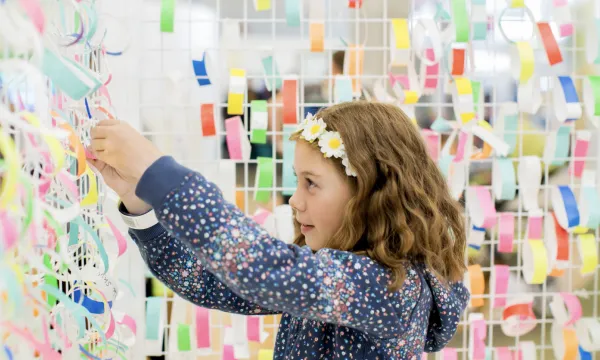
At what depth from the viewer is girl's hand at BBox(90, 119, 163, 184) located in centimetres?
93

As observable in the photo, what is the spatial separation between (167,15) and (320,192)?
0.76 metres

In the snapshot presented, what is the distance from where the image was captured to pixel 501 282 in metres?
1.97

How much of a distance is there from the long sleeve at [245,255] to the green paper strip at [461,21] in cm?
95

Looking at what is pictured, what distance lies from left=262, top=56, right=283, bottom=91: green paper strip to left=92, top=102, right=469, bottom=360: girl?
59cm

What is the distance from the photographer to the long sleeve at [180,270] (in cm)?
119

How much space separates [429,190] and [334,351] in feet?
1.02

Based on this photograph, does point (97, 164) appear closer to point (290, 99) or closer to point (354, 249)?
point (354, 249)

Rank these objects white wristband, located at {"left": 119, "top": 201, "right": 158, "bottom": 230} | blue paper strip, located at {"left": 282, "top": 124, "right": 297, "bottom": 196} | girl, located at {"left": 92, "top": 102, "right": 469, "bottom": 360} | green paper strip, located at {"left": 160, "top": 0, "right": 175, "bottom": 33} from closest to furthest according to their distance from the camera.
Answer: girl, located at {"left": 92, "top": 102, "right": 469, "bottom": 360} < white wristband, located at {"left": 119, "top": 201, "right": 158, "bottom": 230} < green paper strip, located at {"left": 160, "top": 0, "right": 175, "bottom": 33} < blue paper strip, located at {"left": 282, "top": 124, "right": 297, "bottom": 196}

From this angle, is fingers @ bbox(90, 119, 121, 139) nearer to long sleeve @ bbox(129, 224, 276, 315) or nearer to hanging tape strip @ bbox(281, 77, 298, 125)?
long sleeve @ bbox(129, 224, 276, 315)

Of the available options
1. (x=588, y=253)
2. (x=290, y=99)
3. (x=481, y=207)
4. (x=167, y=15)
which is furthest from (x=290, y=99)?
(x=588, y=253)

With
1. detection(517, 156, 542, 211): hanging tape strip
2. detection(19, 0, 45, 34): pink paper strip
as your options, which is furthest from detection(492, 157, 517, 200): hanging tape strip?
detection(19, 0, 45, 34): pink paper strip

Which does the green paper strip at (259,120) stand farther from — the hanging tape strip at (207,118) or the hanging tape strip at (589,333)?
the hanging tape strip at (589,333)

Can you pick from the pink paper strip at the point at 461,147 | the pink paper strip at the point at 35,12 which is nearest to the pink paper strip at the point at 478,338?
the pink paper strip at the point at 461,147

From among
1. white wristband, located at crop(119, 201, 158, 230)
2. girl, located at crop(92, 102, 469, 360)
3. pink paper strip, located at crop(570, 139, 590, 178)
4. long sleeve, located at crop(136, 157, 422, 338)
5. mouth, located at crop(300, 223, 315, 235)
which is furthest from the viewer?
pink paper strip, located at crop(570, 139, 590, 178)
